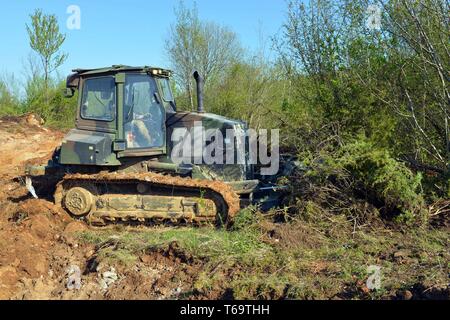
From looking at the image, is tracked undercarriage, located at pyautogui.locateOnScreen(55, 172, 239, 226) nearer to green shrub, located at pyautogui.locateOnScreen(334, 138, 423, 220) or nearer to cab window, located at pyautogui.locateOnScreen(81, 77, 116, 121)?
cab window, located at pyautogui.locateOnScreen(81, 77, 116, 121)

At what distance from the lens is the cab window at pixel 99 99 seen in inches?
315

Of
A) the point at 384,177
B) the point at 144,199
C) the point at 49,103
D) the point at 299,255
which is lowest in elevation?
the point at 299,255

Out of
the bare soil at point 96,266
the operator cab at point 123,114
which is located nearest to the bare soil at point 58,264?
the bare soil at point 96,266

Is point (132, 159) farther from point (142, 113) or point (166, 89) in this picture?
point (166, 89)

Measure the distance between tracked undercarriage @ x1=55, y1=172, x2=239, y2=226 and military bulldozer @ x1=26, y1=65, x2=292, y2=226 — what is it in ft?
0.05

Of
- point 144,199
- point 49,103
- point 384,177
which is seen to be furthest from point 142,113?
point 49,103

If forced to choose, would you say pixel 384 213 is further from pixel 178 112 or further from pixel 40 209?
pixel 40 209

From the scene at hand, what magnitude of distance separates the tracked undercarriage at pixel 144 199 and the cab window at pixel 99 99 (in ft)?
3.31

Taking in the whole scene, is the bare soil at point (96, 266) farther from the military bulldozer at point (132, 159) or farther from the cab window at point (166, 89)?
the cab window at point (166, 89)

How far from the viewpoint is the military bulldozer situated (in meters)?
7.70

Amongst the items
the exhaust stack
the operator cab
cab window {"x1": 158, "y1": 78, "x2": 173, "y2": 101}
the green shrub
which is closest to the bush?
the operator cab

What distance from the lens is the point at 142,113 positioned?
7969mm

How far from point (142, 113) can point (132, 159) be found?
30.0 inches

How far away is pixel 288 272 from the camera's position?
5.28m
